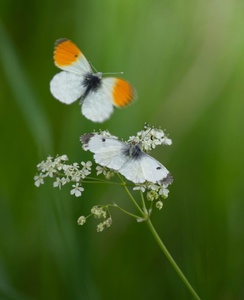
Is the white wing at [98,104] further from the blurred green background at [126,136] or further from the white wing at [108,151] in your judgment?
the blurred green background at [126,136]

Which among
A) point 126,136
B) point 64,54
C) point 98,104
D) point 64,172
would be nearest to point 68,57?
point 64,54

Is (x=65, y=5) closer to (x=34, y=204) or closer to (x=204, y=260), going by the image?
(x=34, y=204)

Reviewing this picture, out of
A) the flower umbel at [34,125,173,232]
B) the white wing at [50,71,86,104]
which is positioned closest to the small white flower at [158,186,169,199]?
the flower umbel at [34,125,173,232]

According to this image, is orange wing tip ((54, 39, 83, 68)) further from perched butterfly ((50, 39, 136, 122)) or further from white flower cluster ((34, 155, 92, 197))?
white flower cluster ((34, 155, 92, 197))

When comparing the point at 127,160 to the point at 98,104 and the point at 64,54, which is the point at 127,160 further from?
the point at 64,54

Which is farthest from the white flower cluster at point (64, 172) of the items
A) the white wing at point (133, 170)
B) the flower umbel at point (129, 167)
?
the white wing at point (133, 170)

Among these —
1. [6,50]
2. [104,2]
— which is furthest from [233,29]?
[6,50]
